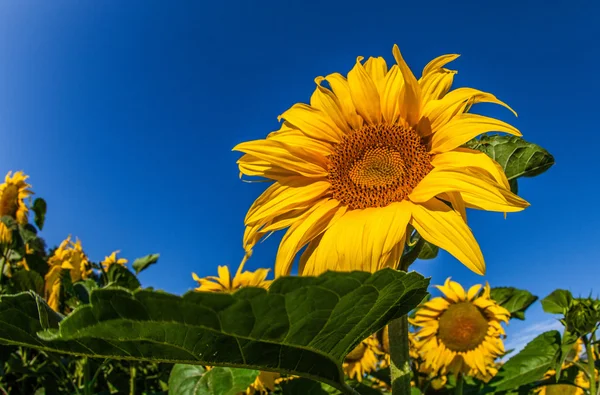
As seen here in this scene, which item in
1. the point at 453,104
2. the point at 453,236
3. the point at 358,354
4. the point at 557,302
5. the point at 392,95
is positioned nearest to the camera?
the point at 453,236

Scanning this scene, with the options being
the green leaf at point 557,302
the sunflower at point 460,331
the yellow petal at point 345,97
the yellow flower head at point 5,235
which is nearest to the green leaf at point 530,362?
the green leaf at point 557,302

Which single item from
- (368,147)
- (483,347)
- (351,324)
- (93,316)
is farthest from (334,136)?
(483,347)

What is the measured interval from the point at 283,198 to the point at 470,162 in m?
0.56

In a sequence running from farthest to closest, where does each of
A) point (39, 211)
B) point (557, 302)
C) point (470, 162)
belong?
1. point (39, 211)
2. point (557, 302)
3. point (470, 162)

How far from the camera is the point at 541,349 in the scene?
2.83 m

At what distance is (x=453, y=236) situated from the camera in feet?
4.47

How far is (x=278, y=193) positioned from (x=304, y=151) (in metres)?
0.16

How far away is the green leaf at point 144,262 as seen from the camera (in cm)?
535

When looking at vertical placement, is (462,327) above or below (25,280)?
below

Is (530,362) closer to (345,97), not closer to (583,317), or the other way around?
(583,317)

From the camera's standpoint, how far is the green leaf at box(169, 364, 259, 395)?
2.27m

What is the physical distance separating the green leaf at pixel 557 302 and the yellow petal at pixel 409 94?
171 cm

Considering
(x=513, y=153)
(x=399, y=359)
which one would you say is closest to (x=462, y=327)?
(x=513, y=153)

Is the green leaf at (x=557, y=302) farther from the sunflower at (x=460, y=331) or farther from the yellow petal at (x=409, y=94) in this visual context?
the yellow petal at (x=409, y=94)
